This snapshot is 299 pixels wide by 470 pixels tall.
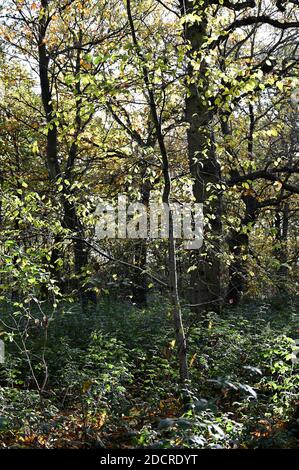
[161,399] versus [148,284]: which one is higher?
[148,284]

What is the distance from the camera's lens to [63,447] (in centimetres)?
474

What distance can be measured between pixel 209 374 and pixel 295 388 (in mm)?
1469

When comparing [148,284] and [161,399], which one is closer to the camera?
[161,399]

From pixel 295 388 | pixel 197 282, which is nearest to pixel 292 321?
pixel 197 282

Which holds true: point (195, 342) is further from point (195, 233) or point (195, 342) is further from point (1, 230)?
point (1, 230)

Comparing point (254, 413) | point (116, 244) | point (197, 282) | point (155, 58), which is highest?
point (155, 58)

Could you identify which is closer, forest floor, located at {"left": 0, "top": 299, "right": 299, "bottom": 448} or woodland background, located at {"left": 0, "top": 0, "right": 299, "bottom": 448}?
forest floor, located at {"left": 0, "top": 299, "right": 299, "bottom": 448}

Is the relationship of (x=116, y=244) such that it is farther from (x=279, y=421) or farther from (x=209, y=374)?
(x=279, y=421)

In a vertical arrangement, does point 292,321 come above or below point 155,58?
below

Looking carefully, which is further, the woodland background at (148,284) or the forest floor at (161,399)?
the woodland background at (148,284)

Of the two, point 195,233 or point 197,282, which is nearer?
point 195,233
